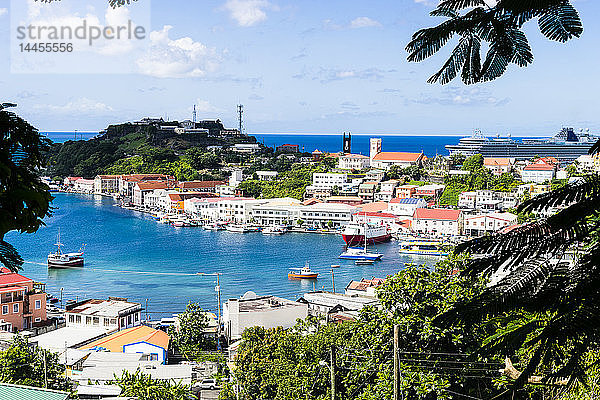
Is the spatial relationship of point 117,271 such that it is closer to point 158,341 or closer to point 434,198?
point 158,341

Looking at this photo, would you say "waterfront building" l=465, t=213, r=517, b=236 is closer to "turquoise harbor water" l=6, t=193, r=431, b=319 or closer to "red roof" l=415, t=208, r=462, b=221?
"red roof" l=415, t=208, r=462, b=221

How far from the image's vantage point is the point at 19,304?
7340 millimetres

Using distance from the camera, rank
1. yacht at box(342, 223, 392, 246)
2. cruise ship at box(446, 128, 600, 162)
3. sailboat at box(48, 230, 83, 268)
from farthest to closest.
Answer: cruise ship at box(446, 128, 600, 162) < yacht at box(342, 223, 392, 246) < sailboat at box(48, 230, 83, 268)

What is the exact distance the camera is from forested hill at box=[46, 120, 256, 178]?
2741cm

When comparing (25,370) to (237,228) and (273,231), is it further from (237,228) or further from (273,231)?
(237,228)

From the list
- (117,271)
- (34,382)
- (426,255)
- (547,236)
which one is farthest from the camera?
(426,255)

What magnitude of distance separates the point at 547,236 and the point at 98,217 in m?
20.0

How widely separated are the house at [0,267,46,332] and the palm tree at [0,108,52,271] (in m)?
7.00

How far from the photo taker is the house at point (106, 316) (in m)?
7.25

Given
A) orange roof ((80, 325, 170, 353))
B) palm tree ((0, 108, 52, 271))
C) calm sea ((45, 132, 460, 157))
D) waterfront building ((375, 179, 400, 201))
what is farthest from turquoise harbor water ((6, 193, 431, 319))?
calm sea ((45, 132, 460, 157))

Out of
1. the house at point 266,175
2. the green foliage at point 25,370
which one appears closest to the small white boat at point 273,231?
the house at point 266,175

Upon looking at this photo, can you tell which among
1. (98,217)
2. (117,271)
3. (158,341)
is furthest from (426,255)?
(98,217)

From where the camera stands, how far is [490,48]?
779mm

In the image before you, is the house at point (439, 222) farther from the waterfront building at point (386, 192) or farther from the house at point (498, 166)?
the house at point (498, 166)
